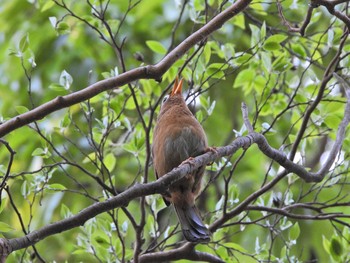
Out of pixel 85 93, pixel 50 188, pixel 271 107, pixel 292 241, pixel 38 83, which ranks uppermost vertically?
pixel 38 83

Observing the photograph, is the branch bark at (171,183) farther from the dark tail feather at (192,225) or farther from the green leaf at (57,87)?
the green leaf at (57,87)

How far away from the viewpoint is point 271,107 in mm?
4828

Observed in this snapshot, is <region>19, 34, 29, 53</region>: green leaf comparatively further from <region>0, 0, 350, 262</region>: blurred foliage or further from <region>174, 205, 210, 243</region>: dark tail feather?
<region>174, 205, 210, 243</region>: dark tail feather

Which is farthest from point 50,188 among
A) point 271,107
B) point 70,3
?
point 271,107

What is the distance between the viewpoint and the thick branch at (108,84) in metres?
2.74

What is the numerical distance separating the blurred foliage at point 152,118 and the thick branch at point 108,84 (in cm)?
78

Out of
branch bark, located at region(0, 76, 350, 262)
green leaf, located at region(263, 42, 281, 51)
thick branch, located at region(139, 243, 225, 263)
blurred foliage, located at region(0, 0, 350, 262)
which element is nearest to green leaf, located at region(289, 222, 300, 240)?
blurred foliage, located at region(0, 0, 350, 262)

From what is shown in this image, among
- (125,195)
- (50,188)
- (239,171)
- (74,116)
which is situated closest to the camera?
(125,195)

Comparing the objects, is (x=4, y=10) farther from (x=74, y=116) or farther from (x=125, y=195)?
(x=125, y=195)

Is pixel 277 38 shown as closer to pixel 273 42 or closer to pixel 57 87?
pixel 273 42

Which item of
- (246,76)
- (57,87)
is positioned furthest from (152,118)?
(246,76)

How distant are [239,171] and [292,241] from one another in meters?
1.84

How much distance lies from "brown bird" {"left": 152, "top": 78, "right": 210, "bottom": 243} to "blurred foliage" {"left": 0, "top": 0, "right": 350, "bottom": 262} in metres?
0.10

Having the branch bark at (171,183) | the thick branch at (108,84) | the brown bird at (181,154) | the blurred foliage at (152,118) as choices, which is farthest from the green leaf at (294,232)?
the thick branch at (108,84)
